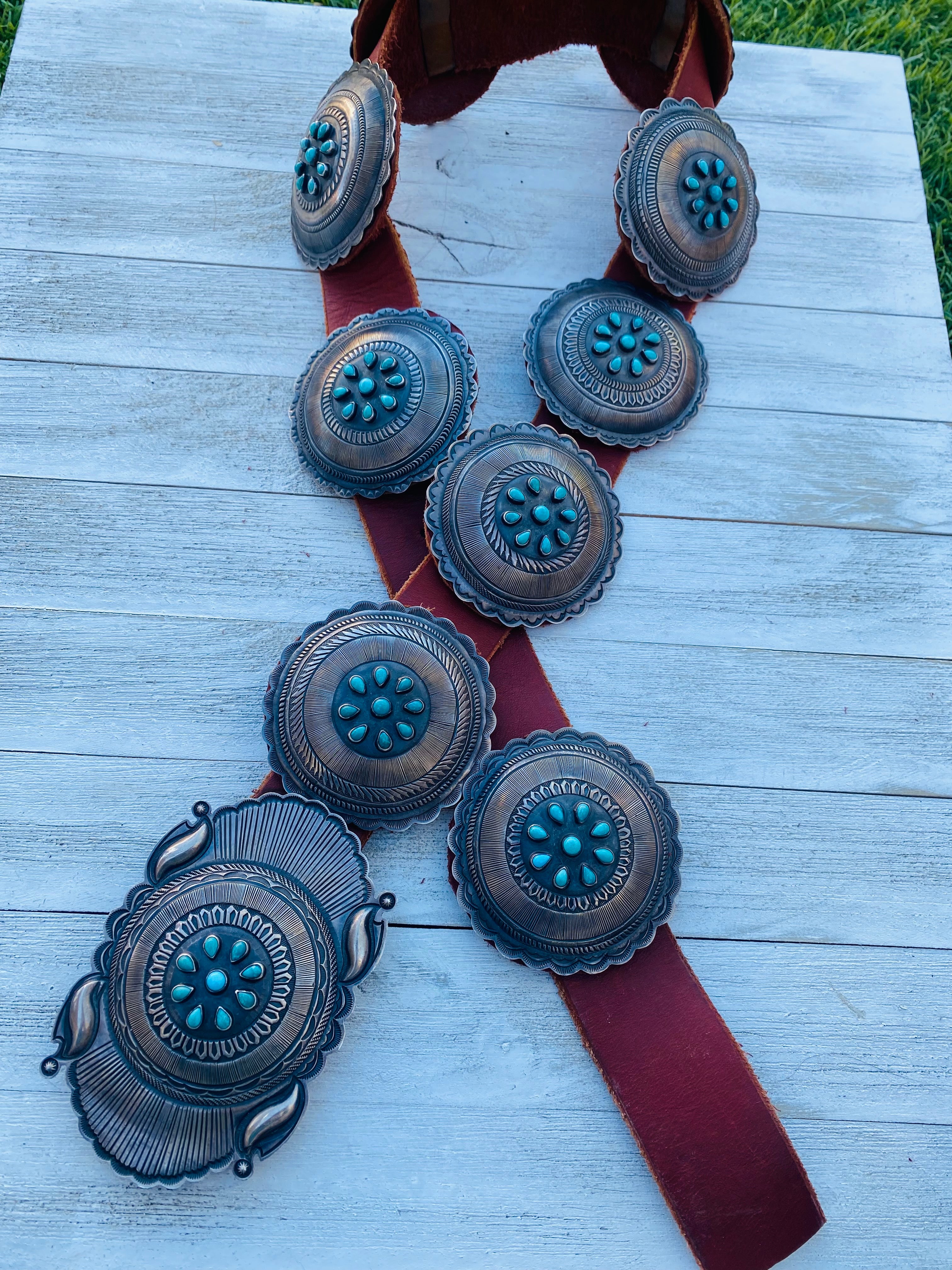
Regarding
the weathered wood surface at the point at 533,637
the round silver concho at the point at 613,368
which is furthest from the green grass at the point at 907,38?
the round silver concho at the point at 613,368

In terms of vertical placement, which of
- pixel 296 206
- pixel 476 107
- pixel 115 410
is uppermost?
pixel 476 107

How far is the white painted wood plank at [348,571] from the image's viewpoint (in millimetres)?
1860

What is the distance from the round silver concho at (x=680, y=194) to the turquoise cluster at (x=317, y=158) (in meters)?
0.59

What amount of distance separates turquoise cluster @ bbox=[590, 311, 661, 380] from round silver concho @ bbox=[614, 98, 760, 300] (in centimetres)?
14

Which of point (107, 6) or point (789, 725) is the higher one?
point (107, 6)

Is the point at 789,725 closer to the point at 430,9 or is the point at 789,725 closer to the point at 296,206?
the point at 296,206

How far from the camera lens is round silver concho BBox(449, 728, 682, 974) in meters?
1.62

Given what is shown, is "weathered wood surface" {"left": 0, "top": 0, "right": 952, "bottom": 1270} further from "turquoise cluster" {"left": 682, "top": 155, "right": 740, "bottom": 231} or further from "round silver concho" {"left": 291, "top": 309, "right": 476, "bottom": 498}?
"turquoise cluster" {"left": 682, "top": 155, "right": 740, "bottom": 231}

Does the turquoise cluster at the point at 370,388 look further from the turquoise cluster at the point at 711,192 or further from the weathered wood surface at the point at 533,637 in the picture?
the turquoise cluster at the point at 711,192

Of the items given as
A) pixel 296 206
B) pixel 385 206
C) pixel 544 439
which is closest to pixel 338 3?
pixel 296 206

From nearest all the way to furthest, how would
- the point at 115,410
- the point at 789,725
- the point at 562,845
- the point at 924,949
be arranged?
1. the point at 562,845
2. the point at 924,949
3. the point at 789,725
4. the point at 115,410

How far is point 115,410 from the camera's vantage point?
77.9 inches

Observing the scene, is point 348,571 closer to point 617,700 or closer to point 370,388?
point 370,388

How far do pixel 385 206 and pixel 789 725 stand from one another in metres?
1.31
